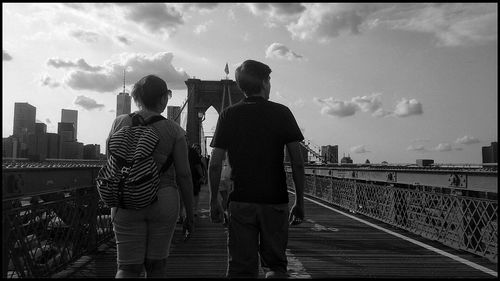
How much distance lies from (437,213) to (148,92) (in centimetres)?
594

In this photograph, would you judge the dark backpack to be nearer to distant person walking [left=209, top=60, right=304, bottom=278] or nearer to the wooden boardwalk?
distant person walking [left=209, top=60, right=304, bottom=278]

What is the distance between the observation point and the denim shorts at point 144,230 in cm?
282

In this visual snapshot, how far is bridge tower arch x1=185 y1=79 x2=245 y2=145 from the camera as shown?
64500mm

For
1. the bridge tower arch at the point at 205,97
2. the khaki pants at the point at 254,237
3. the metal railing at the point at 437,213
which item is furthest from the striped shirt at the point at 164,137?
the bridge tower arch at the point at 205,97

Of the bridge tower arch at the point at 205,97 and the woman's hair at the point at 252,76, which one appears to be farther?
the bridge tower arch at the point at 205,97

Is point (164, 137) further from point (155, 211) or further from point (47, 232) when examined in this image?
point (47, 232)

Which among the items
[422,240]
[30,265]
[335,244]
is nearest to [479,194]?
[422,240]

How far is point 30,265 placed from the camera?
458cm

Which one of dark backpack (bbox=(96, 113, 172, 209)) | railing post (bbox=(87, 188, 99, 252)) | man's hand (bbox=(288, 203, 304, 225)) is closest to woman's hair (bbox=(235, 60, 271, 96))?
dark backpack (bbox=(96, 113, 172, 209))

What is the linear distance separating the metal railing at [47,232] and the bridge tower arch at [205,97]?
2254 inches

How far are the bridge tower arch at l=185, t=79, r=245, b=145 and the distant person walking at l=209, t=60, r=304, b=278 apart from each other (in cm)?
6056

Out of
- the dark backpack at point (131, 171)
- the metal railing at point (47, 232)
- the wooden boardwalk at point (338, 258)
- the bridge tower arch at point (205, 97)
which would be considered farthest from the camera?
the bridge tower arch at point (205, 97)

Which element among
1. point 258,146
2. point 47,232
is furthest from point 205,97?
point 258,146

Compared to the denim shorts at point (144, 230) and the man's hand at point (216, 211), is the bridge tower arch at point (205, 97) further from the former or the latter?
the denim shorts at point (144, 230)
